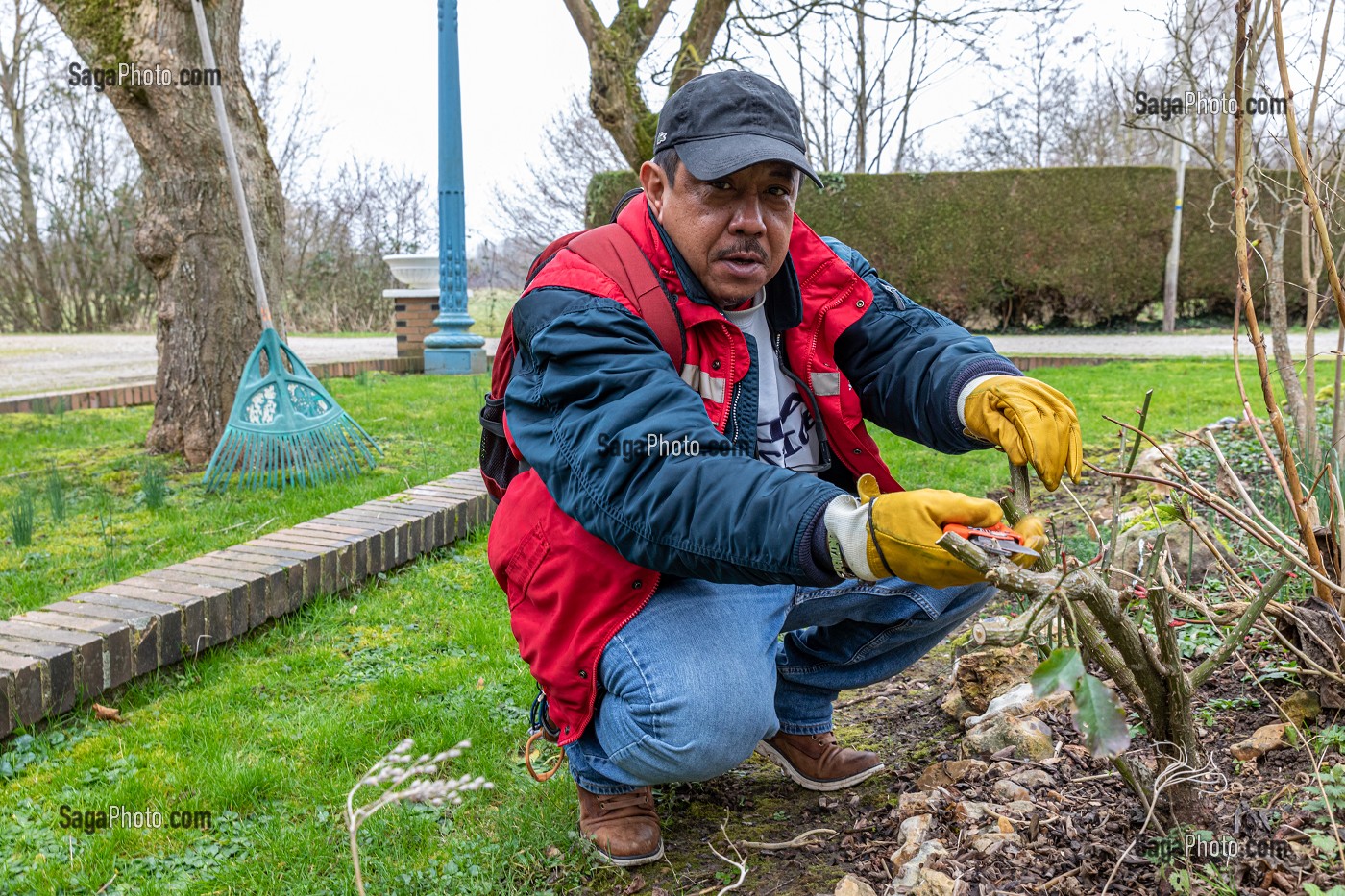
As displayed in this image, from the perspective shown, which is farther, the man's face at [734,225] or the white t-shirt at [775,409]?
the white t-shirt at [775,409]

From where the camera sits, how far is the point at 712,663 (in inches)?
75.5

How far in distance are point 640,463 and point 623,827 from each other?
80 centimetres

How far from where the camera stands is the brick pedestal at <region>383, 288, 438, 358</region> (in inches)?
434

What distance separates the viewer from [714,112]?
6.48 feet

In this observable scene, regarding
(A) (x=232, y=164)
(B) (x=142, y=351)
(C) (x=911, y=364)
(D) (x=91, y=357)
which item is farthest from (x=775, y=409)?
(B) (x=142, y=351)

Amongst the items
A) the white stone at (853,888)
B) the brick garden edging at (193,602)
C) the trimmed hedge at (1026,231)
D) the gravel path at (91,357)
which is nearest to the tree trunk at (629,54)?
the gravel path at (91,357)

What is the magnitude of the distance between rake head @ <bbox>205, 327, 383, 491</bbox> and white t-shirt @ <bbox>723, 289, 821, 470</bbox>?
10.6ft

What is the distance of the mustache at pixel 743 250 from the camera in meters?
2.00

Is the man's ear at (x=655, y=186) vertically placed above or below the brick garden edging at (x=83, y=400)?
above

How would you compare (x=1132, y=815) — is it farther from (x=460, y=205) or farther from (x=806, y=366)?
(x=460, y=205)

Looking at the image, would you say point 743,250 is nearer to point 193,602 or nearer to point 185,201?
point 193,602

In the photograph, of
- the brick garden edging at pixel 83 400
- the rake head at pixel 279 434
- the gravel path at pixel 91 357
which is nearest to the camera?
the rake head at pixel 279 434

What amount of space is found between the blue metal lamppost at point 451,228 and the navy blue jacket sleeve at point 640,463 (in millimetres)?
8393

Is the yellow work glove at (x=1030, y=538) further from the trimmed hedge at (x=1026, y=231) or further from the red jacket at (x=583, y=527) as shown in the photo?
the trimmed hedge at (x=1026, y=231)
